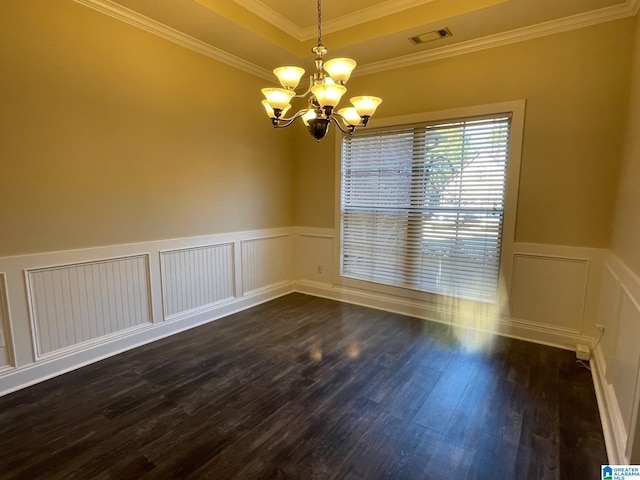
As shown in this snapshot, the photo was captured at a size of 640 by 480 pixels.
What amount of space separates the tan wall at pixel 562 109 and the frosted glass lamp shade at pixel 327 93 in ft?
6.51

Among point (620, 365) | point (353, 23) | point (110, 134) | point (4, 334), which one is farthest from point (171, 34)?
point (620, 365)

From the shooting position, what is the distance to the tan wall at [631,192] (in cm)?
195

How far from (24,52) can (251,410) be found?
283cm

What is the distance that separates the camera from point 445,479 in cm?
162

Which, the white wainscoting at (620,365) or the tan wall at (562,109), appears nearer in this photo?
the white wainscoting at (620,365)

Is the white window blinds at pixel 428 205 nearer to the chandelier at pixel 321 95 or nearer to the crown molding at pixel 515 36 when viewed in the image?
the crown molding at pixel 515 36

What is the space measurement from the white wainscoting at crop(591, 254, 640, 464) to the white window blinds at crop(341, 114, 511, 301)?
3.21ft

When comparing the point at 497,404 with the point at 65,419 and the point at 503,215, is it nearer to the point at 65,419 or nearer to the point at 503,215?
the point at 503,215

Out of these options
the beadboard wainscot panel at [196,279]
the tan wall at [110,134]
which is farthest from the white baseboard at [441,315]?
the tan wall at [110,134]

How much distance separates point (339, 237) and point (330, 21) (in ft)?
7.78

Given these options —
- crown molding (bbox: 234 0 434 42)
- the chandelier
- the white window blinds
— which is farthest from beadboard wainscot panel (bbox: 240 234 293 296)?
crown molding (bbox: 234 0 434 42)

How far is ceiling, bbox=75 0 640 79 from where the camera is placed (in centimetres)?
261

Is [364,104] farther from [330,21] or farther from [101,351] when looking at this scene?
[101,351]

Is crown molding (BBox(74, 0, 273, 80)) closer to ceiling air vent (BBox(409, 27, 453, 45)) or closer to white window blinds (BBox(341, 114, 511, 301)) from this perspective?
white window blinds (BBox(341, 114, 511, 301))
